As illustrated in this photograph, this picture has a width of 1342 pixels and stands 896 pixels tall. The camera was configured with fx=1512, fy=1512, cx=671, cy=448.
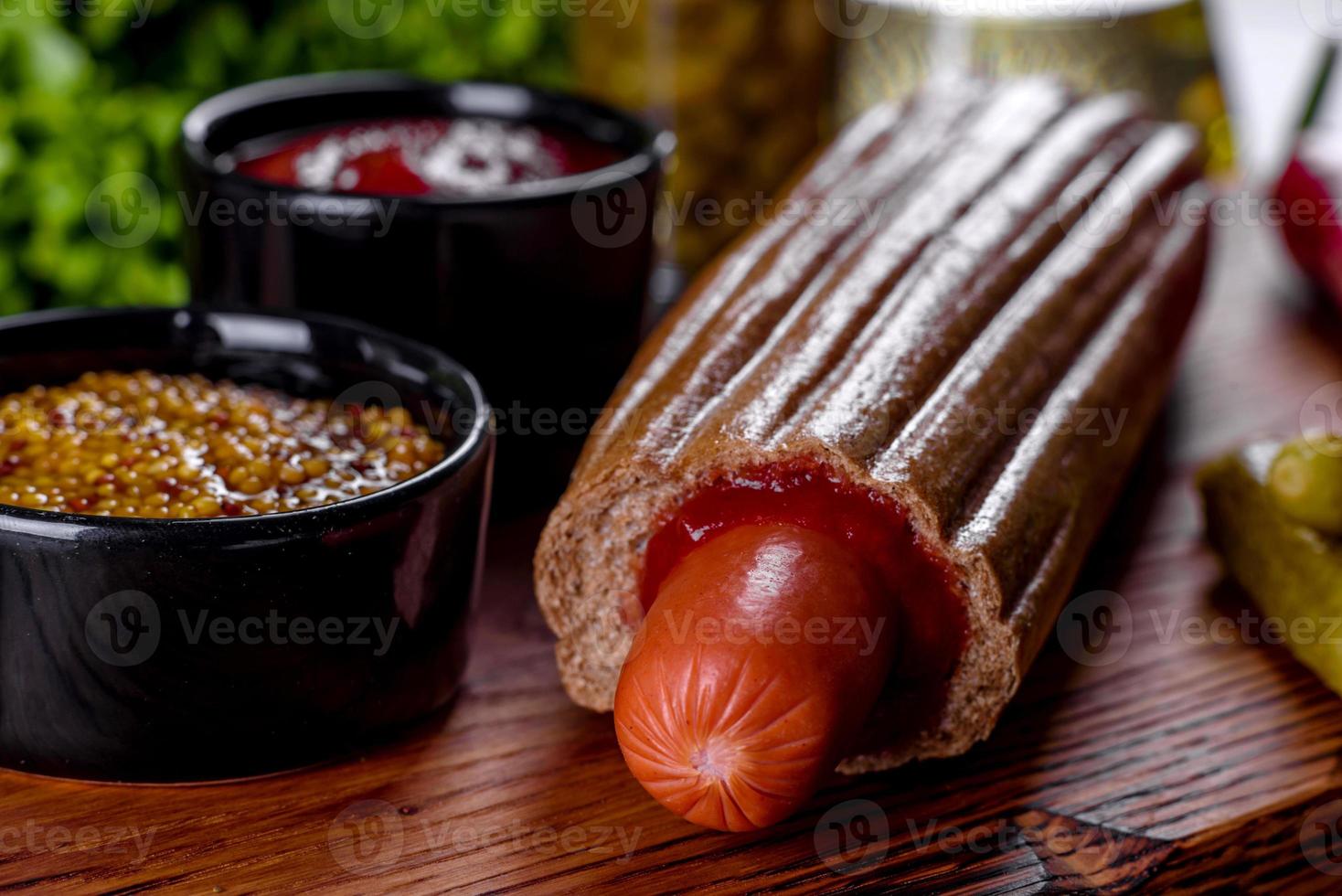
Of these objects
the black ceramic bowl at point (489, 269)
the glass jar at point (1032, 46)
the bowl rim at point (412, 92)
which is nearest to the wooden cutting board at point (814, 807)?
the black ceramic bowl at point (489, 269)

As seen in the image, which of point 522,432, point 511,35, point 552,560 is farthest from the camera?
point 511,35

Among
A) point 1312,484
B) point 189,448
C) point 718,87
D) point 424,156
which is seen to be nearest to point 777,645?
point 189,448

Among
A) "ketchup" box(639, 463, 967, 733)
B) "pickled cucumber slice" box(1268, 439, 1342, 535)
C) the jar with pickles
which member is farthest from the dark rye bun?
the jar with pickles

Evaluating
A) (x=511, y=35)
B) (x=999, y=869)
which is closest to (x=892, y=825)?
(x=999, y=869)

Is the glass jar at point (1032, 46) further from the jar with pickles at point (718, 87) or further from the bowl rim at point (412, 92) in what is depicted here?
the bowl rim at point (412, 92)

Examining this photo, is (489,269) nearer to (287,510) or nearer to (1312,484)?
(287,510)

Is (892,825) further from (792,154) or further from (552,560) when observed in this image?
(792,154)

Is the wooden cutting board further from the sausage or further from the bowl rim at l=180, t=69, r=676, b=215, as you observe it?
the bowl rim at l=180, t=69, r=676, b=215
